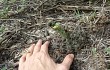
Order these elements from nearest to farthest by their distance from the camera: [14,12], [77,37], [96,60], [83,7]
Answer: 1. [96,60]
2. [77,37]
3. [83,7]
4. [14,12]

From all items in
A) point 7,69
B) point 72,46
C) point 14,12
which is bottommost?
point 7,69

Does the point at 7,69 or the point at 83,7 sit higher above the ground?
the point at 83,7

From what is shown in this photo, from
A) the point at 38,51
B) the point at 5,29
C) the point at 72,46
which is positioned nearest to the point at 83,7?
the point at 72,46

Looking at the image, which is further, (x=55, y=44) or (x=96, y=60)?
(x=55, y=44)

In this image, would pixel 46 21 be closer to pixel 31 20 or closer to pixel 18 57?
pixel 31 20

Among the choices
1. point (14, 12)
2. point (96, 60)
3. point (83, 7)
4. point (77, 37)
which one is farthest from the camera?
point (14, 12)

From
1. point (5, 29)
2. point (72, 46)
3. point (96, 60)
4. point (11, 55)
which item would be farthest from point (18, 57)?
point (96, 60)
